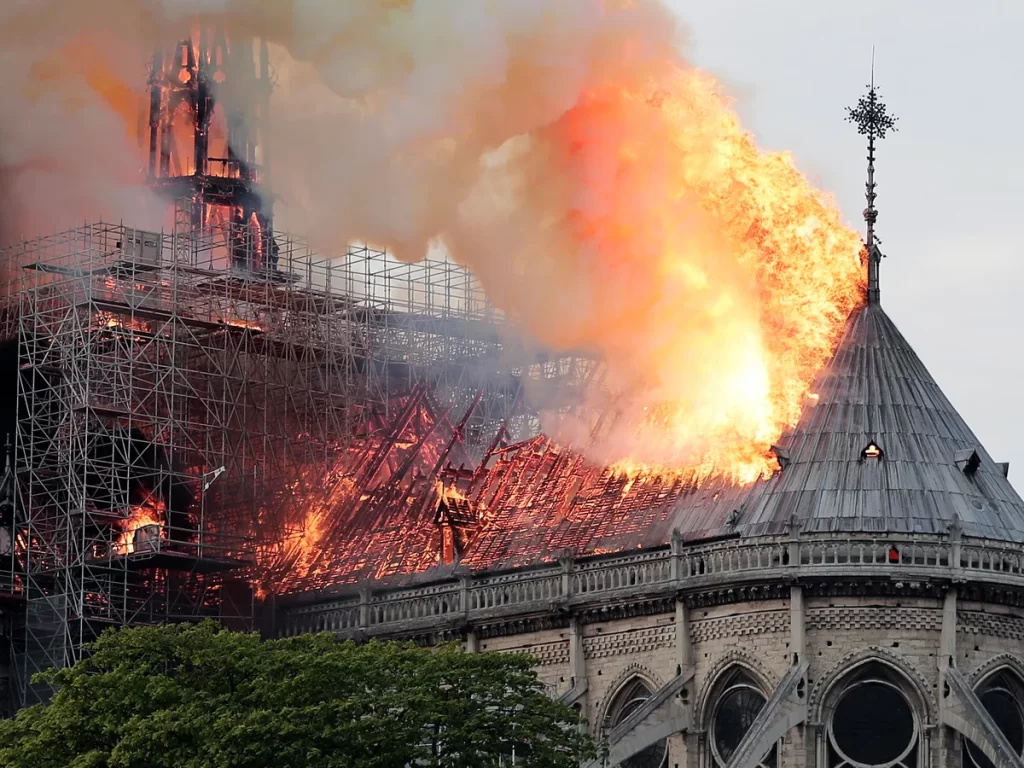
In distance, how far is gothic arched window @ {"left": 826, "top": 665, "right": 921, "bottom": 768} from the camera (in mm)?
81188

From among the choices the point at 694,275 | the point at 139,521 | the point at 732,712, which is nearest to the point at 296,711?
the point at 732,712

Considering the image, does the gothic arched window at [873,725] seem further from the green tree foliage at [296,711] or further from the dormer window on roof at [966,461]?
the green tree foliage at [296,711]

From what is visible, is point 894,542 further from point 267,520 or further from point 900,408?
point 267,520

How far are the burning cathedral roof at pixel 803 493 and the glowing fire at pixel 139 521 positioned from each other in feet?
19.9

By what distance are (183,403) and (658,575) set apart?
2195cm

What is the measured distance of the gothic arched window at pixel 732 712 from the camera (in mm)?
83312

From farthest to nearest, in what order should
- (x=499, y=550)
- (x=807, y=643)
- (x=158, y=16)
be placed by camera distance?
(x=158, y=16) < (x=499, y=550) < (x=807, y=643)

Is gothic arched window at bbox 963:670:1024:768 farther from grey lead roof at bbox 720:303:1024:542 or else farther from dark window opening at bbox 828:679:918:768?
grey lead roof at bbox 720:303:1024:542

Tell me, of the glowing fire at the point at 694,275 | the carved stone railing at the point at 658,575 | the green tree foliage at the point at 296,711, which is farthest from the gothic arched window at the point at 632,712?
the glowing fire at the point at 694,275

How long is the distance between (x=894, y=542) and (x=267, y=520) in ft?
91.8

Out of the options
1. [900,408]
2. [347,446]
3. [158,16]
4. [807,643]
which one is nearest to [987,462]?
[900,408]

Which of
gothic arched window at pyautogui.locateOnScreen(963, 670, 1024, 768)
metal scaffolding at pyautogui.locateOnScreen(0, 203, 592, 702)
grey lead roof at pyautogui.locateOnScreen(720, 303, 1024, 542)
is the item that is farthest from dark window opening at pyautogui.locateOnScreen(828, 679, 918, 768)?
metal scaffolding at pyautogui.locateOnScreen(0, 203, 592, 702)

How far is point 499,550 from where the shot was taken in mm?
94188

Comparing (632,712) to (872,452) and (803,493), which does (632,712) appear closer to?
(803,493)
